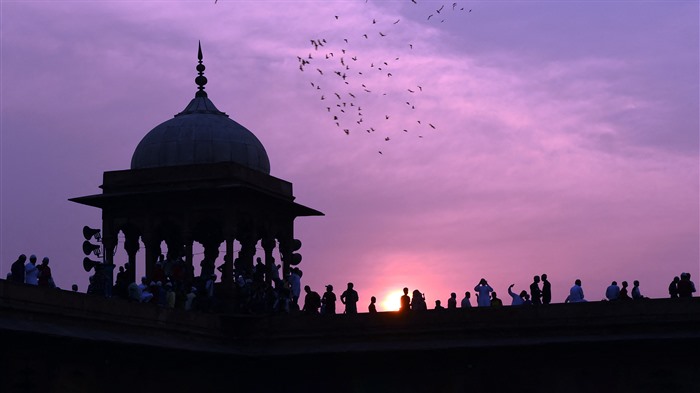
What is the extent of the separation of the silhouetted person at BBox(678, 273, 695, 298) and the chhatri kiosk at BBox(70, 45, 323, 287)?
34.5ft

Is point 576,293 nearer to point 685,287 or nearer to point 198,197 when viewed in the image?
point 685,287

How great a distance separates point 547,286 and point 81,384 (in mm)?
10250

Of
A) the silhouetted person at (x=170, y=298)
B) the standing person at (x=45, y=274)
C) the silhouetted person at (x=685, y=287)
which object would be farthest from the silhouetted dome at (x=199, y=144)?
the silhouetted person at (x=685, y=287)

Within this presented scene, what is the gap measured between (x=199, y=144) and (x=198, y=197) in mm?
1735

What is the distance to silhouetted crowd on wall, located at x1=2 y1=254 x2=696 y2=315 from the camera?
33.3 meters

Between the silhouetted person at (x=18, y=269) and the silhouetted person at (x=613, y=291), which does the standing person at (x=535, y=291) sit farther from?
the silhouetted person at (x=18, y=269)

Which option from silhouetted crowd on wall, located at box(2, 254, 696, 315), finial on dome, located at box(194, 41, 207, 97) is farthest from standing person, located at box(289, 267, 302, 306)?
finial on dome, located at box(194, 41, 207, 97)

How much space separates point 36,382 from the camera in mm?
28609

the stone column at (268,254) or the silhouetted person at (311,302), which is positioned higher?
the stone column at (268,254)

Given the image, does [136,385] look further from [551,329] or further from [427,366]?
[551,329]

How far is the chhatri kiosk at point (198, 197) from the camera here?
3805 centimetres

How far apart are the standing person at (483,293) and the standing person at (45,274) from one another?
9.40 meters

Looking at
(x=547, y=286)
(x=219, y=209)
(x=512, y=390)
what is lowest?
(x=512, y=390)

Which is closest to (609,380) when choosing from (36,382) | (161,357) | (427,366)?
(427,366)
